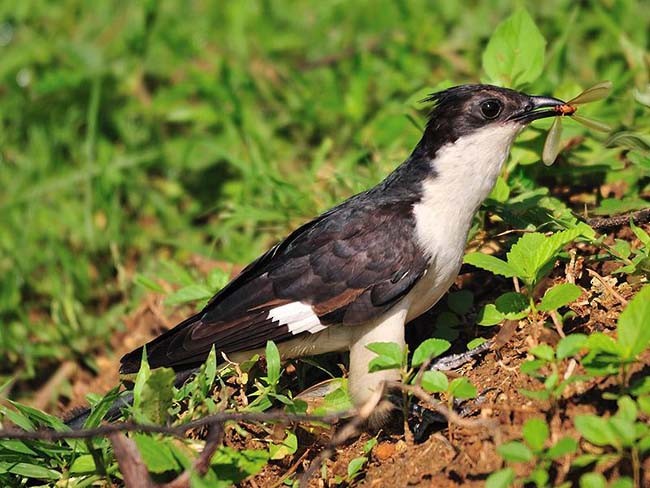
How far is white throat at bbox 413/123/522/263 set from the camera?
3746 millimetres

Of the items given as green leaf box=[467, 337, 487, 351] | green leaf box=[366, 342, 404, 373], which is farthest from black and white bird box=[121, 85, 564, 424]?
green leaf box=[366, 342, 404, 373]

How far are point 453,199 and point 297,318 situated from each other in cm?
79

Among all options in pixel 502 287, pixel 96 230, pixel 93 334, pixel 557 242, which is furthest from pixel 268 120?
pixel 557 242

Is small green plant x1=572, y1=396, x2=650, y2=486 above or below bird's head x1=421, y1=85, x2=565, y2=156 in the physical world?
below

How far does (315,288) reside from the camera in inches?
150

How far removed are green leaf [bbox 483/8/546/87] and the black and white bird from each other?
1.93 feet

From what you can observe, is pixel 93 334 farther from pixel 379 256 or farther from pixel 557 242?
pixel 557 242

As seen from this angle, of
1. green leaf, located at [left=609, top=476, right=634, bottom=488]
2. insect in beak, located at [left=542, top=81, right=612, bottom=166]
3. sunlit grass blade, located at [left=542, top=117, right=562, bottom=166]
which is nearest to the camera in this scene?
green leaf, located at [left=609, top=476, right=634, bottom=488]

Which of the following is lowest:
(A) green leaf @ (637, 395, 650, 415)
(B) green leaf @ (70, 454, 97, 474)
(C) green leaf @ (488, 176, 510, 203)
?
(A) green leaf @ (637, 395, 650, 415)

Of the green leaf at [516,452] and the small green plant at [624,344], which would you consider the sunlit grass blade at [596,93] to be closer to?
the small green plant at [624,344]

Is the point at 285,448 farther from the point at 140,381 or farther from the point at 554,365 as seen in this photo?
the point at 554,365

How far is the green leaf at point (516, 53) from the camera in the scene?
4395 mm

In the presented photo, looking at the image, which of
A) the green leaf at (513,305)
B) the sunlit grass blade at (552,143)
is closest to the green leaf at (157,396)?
the green leaf at (513,305)

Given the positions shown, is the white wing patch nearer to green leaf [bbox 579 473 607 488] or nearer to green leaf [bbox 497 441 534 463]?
green leaf [bbox 497 441 534 463]
